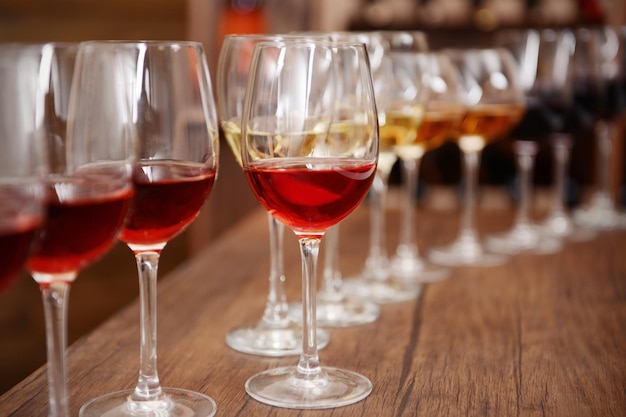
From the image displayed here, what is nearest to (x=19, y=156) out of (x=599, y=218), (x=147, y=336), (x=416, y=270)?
(x=147, y=336)

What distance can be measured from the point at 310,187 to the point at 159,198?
0.43 feet

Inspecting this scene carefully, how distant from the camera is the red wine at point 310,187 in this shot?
0.82 meters

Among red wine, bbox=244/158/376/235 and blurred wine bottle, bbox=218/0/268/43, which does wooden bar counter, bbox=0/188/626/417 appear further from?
blurred wine bottle, bbox=218/0/268/43

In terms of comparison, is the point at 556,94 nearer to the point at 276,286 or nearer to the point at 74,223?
the point at 276,286

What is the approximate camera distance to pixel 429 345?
1004 millimetres

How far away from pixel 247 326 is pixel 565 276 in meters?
0.53

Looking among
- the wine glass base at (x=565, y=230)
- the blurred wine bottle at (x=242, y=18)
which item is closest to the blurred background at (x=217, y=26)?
the blurred wine bottle at (x=242, y=18)

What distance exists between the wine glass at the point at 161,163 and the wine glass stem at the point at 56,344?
0.11 metres

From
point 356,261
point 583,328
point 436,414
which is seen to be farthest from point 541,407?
point 356,261

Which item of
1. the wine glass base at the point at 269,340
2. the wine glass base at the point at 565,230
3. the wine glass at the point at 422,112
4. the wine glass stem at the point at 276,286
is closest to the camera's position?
the wine glass base at the point at 269,340

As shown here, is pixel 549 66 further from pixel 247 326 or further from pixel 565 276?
pixel 247 326

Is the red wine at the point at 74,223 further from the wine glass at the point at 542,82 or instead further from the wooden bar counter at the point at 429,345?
the wine glass at the point at 542,82

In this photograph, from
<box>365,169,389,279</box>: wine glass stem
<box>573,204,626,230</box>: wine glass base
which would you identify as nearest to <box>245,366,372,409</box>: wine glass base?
<box>365,169,389,279</box>: wine glass stem

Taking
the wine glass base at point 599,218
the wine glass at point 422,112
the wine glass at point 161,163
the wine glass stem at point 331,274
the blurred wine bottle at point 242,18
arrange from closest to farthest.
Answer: the wine glass at point 161,163 → the wine glass stem at point 331,274 → the wine glass at point 422,112 → the wine glass base at point 599,218 → the blurred wine bottle at point 242,18
